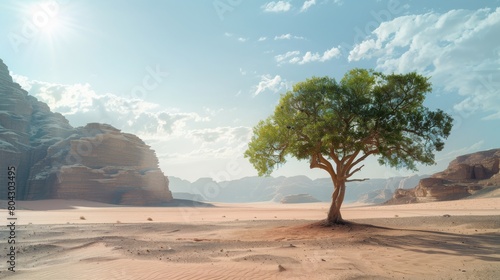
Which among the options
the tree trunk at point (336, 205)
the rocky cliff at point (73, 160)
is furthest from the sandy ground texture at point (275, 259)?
the rocky cliff at point (73, 160)

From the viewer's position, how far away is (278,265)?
10.7 meters

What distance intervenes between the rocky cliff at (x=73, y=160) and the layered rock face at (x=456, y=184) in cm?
7213

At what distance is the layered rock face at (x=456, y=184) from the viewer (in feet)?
233

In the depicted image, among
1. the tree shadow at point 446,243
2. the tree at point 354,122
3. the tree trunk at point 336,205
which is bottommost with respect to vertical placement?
the tree shadow at point 446,243

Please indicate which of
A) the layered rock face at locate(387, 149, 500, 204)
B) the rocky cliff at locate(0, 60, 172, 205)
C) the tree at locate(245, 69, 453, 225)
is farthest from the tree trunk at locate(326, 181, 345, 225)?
the rocky cliff at locate(0, 60, 172, 205)

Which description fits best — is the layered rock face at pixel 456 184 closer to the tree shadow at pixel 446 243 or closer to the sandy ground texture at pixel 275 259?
the tree shadow at pixel 446 243

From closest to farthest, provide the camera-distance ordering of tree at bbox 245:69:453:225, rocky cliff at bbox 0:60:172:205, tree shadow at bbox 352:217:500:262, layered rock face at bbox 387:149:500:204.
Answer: tree shadow at bbox 352:217:500:262 < tree at bbox 245:69:453:225 < layered rock face at bbox 387:149:500:204 < rocky cliff at bbox 0:60:172:205

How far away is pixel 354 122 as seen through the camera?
22422 mm

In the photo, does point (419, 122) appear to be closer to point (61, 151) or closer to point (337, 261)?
point (337, 261)

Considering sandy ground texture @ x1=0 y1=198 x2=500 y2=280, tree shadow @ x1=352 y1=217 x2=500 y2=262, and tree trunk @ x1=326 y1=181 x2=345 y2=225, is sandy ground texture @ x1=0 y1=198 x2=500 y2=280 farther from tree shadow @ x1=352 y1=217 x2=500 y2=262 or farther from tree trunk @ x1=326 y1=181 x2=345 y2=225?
tree trunk @ x1=326 y1=181 x2=345 y2=225

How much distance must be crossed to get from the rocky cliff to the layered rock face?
72.1m

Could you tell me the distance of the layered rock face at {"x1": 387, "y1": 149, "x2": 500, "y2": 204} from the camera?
7088 cm

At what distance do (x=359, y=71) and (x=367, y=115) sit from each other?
3387mm

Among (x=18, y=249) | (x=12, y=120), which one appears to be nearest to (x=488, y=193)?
(x=18, y=249)
